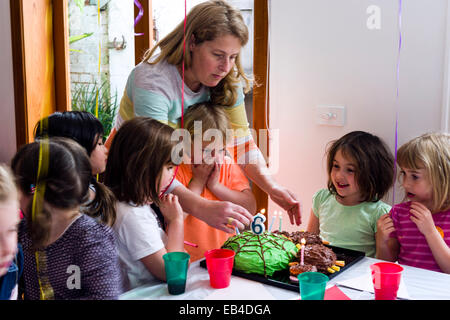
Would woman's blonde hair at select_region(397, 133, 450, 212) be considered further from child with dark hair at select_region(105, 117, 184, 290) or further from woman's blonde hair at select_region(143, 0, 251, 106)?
child with dark hair at select_region(105, 117, 184, 290)

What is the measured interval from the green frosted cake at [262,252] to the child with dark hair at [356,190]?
0.39 metres

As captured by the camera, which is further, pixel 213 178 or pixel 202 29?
pixel 213 178

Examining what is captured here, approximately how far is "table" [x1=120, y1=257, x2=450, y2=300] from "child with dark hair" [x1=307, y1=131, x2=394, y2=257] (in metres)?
0.40

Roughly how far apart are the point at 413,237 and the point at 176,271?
84cm

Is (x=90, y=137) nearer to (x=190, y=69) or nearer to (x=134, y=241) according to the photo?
(x=134, y=241)

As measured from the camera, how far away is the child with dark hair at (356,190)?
64.0 inches

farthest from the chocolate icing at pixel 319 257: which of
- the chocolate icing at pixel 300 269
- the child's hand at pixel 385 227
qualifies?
the child's hand at pixel 385 227

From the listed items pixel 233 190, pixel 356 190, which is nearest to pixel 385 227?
pixel 356 190

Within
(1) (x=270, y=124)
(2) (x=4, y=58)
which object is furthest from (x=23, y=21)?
(1) (x=270, y=124)

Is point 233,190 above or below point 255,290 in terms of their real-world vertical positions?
above

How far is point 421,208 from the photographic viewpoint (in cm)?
143

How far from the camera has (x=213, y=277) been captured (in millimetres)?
1120

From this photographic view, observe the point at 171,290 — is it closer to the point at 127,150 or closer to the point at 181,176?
→ the point at 127,150
